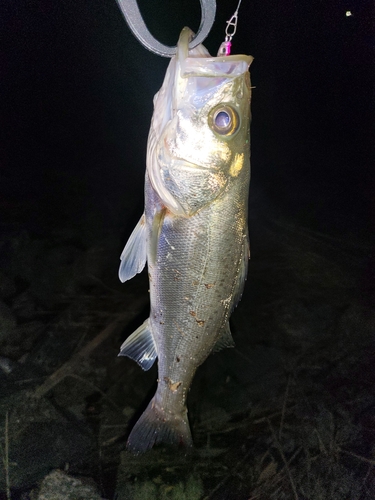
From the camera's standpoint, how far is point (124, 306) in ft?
7.50

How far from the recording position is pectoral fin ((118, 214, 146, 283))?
54.2 inches

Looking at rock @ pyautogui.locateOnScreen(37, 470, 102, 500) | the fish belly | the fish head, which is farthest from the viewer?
rock @ pyautogui.locateOnScreen(37, 470, 102, 500)

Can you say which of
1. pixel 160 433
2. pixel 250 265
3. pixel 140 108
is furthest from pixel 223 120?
pixel 140 108

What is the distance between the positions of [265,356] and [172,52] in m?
2.06

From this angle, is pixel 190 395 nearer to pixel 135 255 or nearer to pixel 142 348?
pixel 142 348

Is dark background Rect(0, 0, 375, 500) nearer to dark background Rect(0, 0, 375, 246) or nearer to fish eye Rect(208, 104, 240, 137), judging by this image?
dark background Rect(0, 0, 375, 246)

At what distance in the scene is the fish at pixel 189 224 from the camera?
42.7 inches

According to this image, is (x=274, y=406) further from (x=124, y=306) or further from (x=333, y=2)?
(x=333, y=2)

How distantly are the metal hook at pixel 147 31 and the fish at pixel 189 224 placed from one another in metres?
0.09

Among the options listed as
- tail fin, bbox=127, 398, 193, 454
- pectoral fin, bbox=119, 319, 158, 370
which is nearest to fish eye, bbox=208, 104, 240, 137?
pectoral fin, bbox=119, 319, 158, 370

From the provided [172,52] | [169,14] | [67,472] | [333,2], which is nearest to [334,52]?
[333,2]

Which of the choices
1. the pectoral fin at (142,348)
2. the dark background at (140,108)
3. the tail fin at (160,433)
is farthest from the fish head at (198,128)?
the dark background at (140,108)

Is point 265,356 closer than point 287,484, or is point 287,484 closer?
point 287,484

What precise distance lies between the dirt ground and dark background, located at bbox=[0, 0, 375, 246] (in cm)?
52
